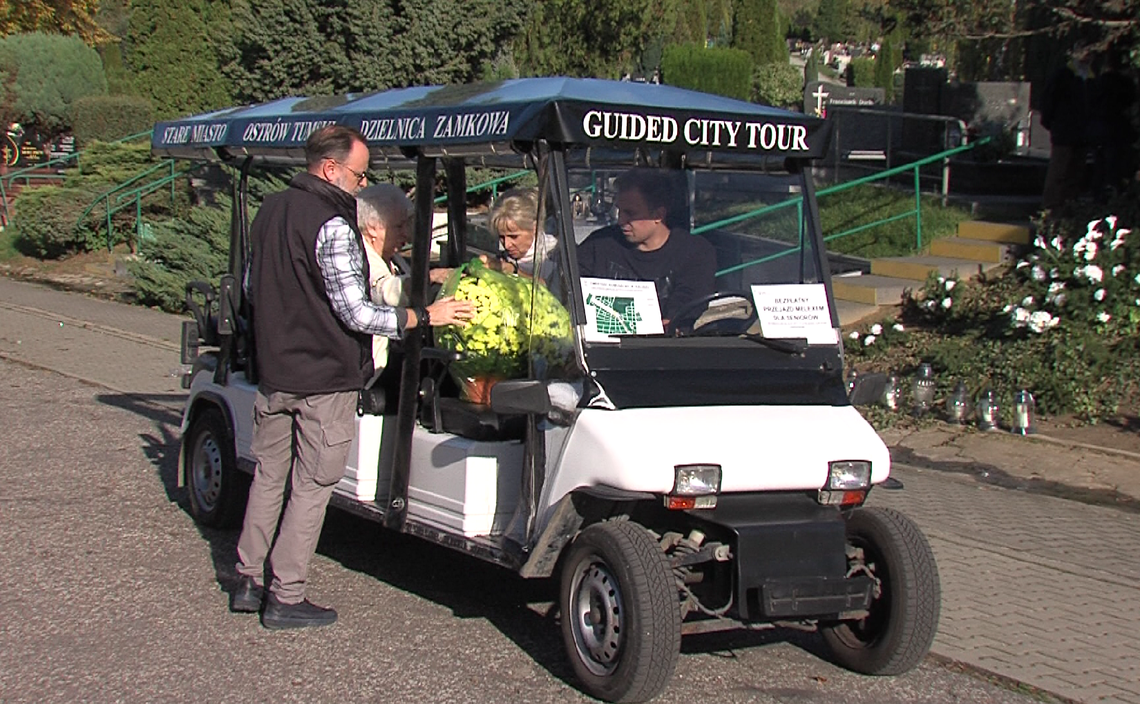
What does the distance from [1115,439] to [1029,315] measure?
1.30 metres

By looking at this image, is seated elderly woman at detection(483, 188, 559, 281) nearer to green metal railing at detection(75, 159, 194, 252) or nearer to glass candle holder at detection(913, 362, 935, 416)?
glass candle holder at detection(913, 362, 935, 416)

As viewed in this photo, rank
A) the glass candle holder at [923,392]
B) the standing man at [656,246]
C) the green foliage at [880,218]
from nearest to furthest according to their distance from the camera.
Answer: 1. the standing man at [656,246]
2. the glass candle holder at [923,392]
3. the green foliage at [880,218]

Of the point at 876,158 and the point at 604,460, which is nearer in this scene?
the point at 604,460

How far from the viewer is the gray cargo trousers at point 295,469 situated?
574cm

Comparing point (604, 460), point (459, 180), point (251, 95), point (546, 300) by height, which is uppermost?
point (251, 95)

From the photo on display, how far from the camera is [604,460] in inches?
197

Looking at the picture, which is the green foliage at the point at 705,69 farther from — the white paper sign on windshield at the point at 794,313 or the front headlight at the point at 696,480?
the front headlight at the point at 696,480

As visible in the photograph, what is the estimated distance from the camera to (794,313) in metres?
5.64

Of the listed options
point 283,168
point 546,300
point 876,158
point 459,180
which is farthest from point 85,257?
point 546,300

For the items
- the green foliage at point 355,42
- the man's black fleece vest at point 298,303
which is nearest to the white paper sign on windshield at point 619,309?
the man's black fleece vest at point 298,303

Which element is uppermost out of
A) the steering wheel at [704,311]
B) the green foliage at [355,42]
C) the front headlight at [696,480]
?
the green foliage at [355,42]

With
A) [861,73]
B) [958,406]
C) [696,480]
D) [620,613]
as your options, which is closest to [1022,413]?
[958,406]

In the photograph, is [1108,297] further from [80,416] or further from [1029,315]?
[80,416]

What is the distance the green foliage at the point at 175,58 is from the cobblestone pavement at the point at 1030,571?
2057 cm
